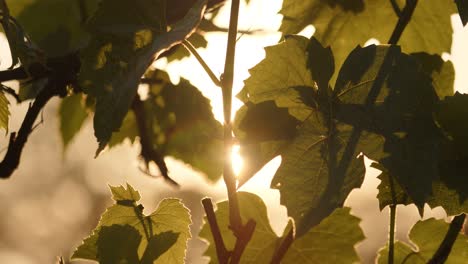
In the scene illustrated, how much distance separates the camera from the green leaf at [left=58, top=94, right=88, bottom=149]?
84.7 inches

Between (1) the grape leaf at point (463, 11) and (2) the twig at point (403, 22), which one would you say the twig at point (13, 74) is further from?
(1) the grape leaf at point (463, 11)

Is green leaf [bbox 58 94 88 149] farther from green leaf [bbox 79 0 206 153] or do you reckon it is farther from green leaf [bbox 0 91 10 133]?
green leaf [bbox 79 0 206 153]

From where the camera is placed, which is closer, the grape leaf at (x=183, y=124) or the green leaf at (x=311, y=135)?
the green leaf at (x=311, y=135)

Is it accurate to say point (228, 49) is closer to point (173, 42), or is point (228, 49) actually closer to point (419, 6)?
point (173, 42)

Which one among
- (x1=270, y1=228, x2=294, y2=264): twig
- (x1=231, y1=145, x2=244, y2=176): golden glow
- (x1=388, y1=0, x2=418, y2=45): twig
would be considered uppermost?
(x1=388, y1=0, x2=418, y2=45): twig

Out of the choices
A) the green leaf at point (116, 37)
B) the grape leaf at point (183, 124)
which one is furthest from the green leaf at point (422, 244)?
the green leaf at point (116, 37)

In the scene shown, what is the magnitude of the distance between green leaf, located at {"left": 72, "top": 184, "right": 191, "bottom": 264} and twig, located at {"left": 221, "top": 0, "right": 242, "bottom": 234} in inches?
12.1

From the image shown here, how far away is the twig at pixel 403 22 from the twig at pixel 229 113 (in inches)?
13.9

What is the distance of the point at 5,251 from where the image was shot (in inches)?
708

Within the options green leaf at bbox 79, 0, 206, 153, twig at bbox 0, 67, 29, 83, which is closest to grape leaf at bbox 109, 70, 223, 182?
twig at bbox 0, 67, 29, 83

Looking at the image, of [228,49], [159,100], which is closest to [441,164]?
[228,49]

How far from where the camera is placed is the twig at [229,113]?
1179mm

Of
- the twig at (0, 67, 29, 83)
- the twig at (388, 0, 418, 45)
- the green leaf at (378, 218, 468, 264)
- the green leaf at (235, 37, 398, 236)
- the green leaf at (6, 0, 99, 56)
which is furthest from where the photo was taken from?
the green leaf at (6, 0, 99, 56)

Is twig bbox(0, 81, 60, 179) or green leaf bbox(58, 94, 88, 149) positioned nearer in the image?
twig bbox(0, 81, 60, 179)
